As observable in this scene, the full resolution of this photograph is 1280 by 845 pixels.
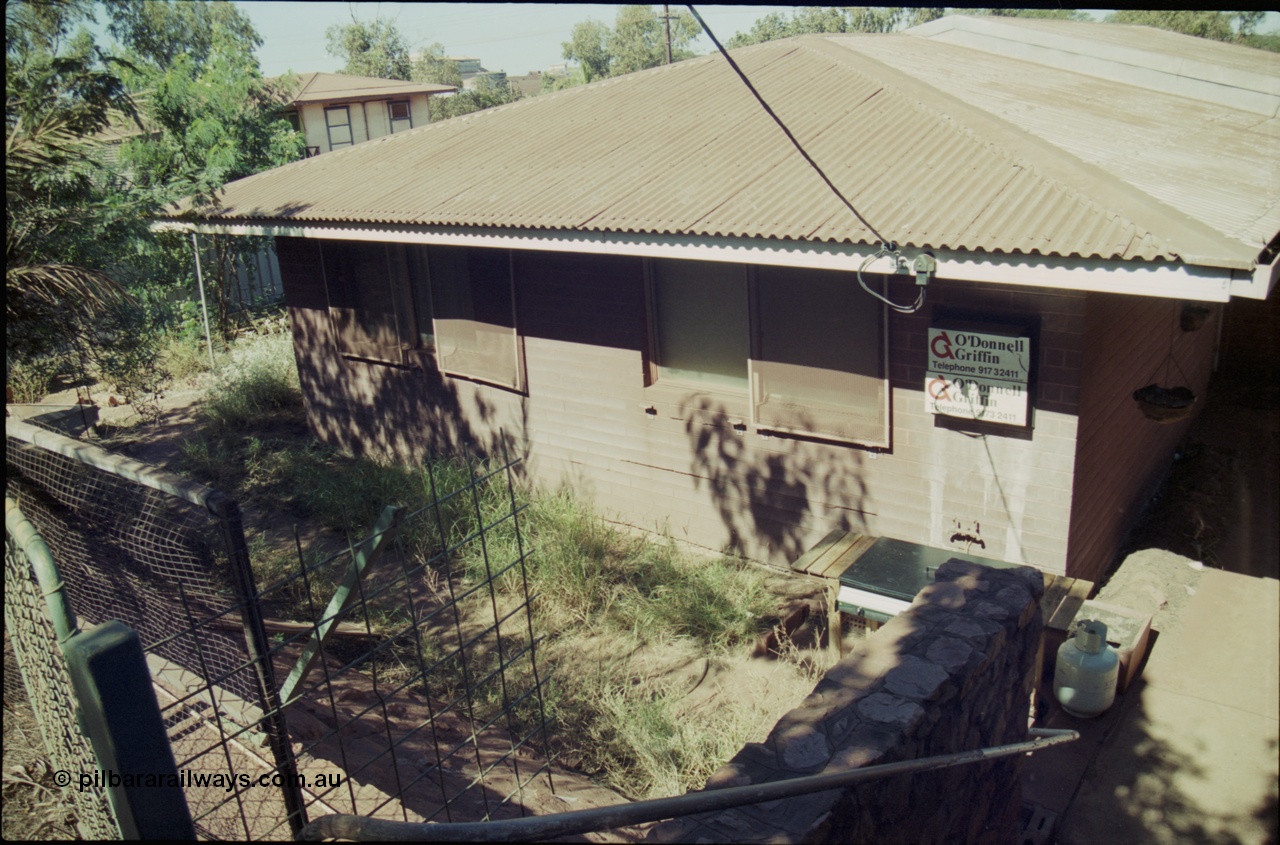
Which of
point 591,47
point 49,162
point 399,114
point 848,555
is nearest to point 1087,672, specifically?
point 848,555

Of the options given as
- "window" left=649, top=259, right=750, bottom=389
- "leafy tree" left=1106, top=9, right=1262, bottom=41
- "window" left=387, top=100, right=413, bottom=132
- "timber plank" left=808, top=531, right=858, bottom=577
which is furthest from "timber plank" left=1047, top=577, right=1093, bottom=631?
"window" left=387, top=100, right=413, bottom=132

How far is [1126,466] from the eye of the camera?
24.0ft

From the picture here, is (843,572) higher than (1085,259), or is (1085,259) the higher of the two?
(1085,259)

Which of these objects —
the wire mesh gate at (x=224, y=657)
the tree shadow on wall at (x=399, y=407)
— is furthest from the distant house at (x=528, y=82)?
the wire mesh gate at (x=224, y=657)

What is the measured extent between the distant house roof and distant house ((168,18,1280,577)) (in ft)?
65.9

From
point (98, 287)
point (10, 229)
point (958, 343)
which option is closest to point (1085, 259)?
point (958, 343)

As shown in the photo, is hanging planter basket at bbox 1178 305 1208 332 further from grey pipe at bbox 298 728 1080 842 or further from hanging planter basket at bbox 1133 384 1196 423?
grey pipe at bbox 298 728 1080 842

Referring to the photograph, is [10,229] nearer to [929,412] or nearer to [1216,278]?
[929,412]

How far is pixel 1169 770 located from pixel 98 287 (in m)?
6.01

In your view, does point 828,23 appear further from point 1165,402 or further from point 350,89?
point 1165,402

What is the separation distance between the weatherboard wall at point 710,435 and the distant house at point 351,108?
21.1 metres

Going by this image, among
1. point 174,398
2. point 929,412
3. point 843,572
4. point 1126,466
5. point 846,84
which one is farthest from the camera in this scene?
point 174,398

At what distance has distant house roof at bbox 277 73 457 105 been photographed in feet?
93.3

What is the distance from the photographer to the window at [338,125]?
100 feet
